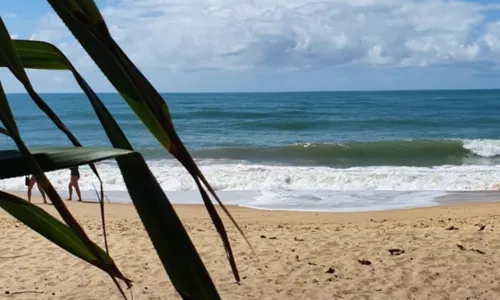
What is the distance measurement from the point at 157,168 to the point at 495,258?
12.5 metres

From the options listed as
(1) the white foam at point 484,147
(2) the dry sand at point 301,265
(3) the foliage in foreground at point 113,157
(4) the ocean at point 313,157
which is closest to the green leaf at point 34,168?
(3) the foliage in foreground at point 113,157

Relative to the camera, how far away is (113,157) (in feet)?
1.55

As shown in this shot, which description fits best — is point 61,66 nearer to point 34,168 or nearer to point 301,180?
point 34,168

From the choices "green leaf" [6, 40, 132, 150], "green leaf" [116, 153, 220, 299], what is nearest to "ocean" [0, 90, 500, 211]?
"green leaf" [6, 40, 132, 150]

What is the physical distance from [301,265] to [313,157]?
16329 millimetres

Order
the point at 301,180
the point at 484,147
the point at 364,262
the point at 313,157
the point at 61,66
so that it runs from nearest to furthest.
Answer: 1. the point at 61,66
2. the point at 364,262
3. the point at 301,180
4. the point at 313,157
5. the point at 484,147

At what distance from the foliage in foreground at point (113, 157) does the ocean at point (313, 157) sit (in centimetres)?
992

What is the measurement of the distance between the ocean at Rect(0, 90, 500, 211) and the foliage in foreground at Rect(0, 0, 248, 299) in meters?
9.92

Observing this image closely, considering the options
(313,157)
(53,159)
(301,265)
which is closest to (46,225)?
(53,159)

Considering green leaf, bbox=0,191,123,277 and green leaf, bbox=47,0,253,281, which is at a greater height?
green leaf, bbox=47,0,253,281

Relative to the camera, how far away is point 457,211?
33.8 ft

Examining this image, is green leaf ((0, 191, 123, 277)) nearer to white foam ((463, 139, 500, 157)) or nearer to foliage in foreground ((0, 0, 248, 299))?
foliage in foreground ((0, 0, 248, 299))

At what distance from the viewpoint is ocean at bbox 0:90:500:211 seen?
43.3 ft

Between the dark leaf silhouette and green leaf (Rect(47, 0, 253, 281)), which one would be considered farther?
the dark leaf silhouette
